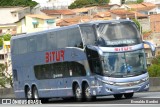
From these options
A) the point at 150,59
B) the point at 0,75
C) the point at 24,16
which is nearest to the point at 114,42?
the point at 0,75

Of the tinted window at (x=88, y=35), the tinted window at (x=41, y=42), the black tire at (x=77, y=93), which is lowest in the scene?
the black tire at (x=77, y=93)

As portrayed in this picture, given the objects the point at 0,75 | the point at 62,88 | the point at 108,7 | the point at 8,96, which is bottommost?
the point at 108,7

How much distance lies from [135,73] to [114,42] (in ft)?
4.94

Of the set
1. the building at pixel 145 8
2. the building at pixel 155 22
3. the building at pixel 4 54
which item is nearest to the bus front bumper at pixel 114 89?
the building at pixel 4 54

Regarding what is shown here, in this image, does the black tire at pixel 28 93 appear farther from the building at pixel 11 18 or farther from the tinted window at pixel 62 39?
the building at pixel 11 18

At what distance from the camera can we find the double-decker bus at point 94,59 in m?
33.5

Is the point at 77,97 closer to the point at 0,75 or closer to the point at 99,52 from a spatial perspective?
the point at 99,52

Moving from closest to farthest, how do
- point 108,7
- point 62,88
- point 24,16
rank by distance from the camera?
point 62,88 → point 24,16 → point 108,7

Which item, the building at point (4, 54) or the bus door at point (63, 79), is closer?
the bus door at point (63, 79)

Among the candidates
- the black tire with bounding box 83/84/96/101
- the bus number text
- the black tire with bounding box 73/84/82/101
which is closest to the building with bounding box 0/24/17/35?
the bus number text

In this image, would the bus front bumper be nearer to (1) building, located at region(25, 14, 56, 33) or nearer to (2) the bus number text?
(2) the bus number text

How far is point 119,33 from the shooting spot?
34031 mm

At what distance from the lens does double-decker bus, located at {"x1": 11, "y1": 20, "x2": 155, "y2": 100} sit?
3353cm

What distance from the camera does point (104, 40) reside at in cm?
3375
